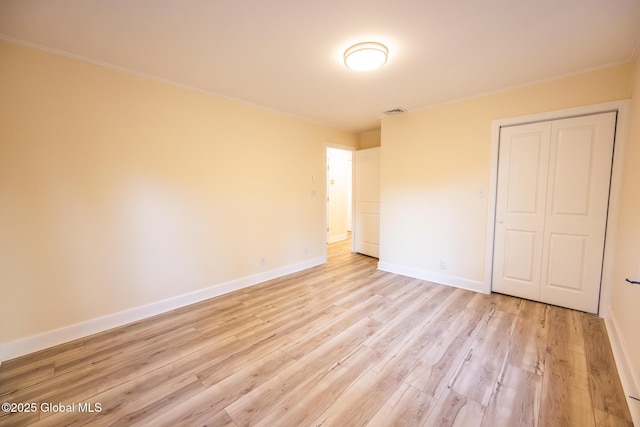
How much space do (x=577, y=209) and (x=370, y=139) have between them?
133 inches

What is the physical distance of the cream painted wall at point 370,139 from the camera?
5059mm

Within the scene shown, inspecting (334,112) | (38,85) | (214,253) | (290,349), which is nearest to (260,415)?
(290,349)

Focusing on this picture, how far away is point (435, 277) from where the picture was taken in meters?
3.69

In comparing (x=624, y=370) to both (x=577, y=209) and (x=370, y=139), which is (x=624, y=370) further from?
(x=370, y=139)

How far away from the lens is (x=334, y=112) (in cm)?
388

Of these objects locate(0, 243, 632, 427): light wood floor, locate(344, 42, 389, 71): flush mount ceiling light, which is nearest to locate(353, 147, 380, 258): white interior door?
locate(0, 243, 632, 427): light wood floor

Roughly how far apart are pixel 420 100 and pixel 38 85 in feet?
13.0

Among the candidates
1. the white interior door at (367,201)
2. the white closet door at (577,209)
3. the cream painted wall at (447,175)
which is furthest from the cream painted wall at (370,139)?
the white closet door at (577,209)

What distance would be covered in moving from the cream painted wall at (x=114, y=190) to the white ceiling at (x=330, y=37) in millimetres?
341

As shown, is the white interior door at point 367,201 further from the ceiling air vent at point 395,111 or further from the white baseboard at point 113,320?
the white baseboard at point 113,320

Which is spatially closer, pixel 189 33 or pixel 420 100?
pixel 189 33

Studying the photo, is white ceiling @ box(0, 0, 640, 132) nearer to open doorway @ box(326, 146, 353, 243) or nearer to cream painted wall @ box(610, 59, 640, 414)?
cream painted wall @ box(610, 59, 640, 414)

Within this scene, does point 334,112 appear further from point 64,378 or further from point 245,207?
point 64,378

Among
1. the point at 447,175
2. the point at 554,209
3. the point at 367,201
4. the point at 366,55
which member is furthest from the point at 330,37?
the point at 367,201
